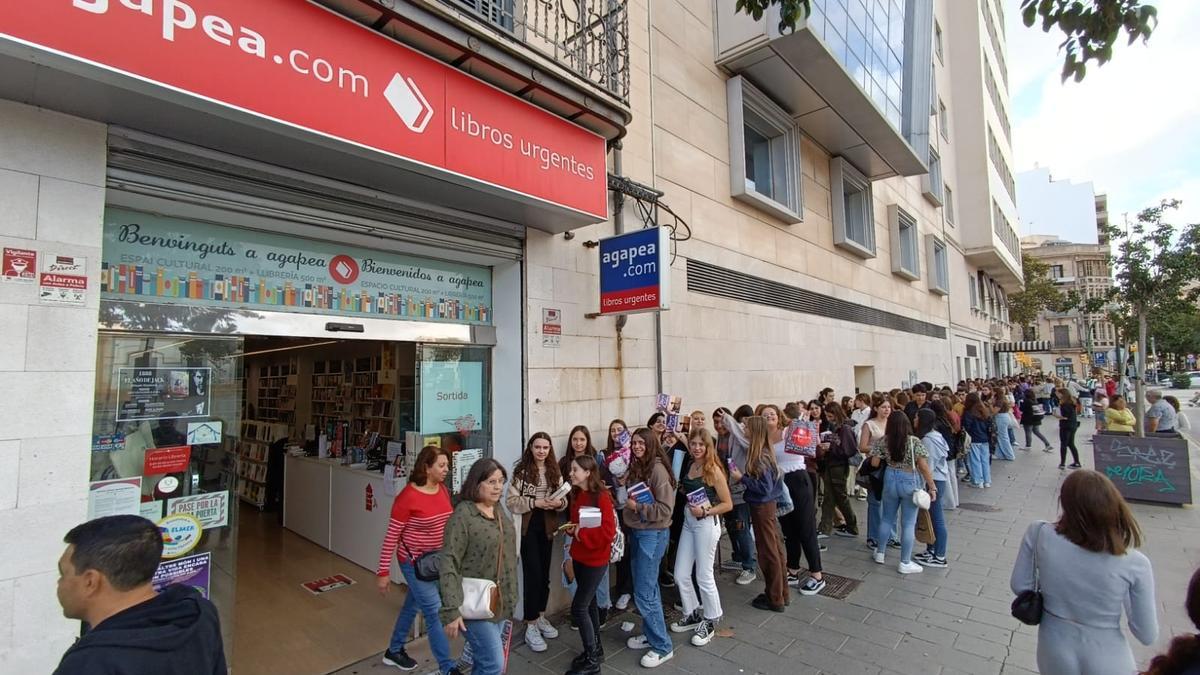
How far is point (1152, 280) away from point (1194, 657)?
15369 mm

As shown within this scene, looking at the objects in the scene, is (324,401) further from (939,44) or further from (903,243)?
(939,44)

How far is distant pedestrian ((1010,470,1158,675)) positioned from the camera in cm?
252

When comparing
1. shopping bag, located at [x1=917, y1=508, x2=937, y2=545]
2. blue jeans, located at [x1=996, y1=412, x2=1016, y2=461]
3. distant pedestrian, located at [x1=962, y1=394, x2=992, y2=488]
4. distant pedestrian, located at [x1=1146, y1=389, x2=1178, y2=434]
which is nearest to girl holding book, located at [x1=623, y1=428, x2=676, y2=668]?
shopping bag, located at [x1=917, y1=508, x2=937, y2=545]

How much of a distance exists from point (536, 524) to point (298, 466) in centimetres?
486

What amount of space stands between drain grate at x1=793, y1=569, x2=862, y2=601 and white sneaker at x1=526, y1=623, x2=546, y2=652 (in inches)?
113

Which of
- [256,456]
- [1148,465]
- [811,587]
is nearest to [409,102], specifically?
[811,587]

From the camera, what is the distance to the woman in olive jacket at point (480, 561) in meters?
3.19

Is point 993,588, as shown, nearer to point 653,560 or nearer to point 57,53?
point 653,560

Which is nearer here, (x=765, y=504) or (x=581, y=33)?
(x=765, y=504)

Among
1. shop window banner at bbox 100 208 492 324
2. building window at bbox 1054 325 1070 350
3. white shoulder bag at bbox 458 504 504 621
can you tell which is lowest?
white shoulder bag at bbox 458 504 504 621

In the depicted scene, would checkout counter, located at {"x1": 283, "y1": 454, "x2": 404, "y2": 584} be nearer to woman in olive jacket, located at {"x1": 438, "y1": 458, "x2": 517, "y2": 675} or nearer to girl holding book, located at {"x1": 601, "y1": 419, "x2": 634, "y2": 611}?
girl holding book, located at {"x1": 601, "y1": 419, "x2": 634, "y2": 611}

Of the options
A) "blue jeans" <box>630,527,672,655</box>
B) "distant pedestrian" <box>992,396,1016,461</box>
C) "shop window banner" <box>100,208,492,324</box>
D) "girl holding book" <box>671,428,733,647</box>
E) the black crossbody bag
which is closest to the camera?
the black crossbody bag

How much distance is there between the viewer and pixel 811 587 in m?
5.43

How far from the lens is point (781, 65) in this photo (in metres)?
8.74
